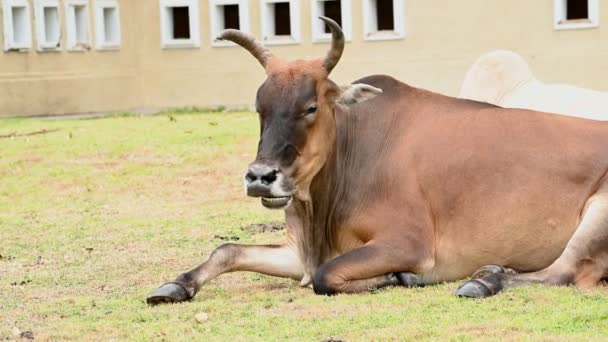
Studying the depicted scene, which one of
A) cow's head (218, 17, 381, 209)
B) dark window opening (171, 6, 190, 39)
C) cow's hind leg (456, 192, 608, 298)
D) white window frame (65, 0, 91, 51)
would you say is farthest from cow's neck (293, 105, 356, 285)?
dark window opening (171, 6, 190, 39)

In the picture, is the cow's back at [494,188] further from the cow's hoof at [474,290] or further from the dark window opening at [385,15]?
the dark window opening at [385,15]

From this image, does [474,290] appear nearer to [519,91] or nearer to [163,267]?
[163,267]

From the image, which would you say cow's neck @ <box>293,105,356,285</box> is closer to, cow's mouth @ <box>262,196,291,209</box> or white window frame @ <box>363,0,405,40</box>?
cow's mouth @ <box>262,196,291,209</box>

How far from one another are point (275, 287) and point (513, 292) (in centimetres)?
142

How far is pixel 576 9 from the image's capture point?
23.2 meters

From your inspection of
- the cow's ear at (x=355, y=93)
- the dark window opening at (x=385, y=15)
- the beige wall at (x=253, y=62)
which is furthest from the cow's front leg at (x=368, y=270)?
the dark window opening at (x=385, y=15)

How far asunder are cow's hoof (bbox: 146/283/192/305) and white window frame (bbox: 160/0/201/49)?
16.7 metres

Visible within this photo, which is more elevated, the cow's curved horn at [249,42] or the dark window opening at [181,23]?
the cow's curved horn at [249,42]

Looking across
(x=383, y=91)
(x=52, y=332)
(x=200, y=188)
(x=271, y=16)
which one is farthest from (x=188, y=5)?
(x=52, y=332)

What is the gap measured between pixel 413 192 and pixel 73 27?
627 inches

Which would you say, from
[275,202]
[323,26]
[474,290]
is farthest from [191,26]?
[474,290]

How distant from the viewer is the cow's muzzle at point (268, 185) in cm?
754

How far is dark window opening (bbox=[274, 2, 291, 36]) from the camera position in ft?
80.5

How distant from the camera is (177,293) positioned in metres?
7.85
